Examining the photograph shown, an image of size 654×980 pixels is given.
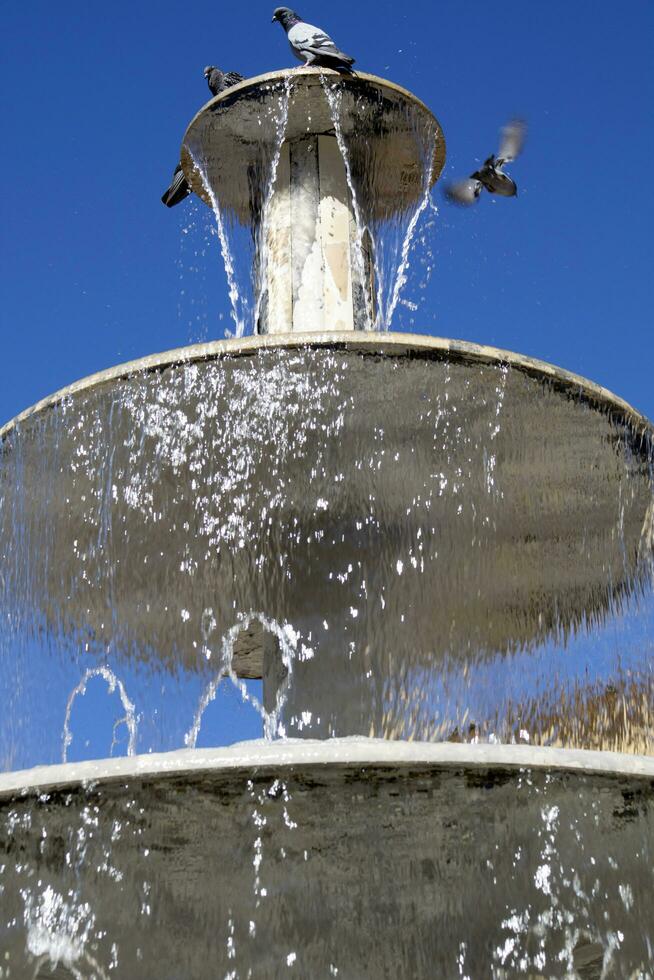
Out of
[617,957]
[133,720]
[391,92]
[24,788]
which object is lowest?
[617,957]

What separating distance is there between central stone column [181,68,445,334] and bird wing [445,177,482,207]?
823 mm

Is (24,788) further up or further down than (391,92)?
further down

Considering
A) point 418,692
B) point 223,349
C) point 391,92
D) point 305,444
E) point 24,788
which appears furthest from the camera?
point 391,92

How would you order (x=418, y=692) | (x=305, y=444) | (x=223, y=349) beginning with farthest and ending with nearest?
(x=418, y=692) → (x=305, y=444) → (x=223, y=349)

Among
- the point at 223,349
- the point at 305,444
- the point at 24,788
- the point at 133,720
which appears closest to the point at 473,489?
the point at 305,444

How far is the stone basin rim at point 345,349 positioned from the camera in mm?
5266

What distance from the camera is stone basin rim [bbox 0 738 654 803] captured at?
448 centimetres

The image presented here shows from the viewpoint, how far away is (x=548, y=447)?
5.91m

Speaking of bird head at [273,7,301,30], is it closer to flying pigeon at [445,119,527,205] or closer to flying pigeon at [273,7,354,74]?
flying pigeon at [273,7,354,74]

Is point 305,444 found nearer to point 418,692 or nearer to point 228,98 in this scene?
point 418,692

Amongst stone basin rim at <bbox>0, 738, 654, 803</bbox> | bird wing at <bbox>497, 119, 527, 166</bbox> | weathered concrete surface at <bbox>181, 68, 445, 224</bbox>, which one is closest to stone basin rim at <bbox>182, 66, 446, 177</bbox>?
weathered concrete surface at <bbox>181, 68, 445, 224</bbox>

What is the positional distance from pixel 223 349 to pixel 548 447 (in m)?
1.50

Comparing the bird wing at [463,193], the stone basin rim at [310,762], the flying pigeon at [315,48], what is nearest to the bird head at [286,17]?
the flying pigeon at [315,48]

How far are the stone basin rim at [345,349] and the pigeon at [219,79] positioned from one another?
278 cm
